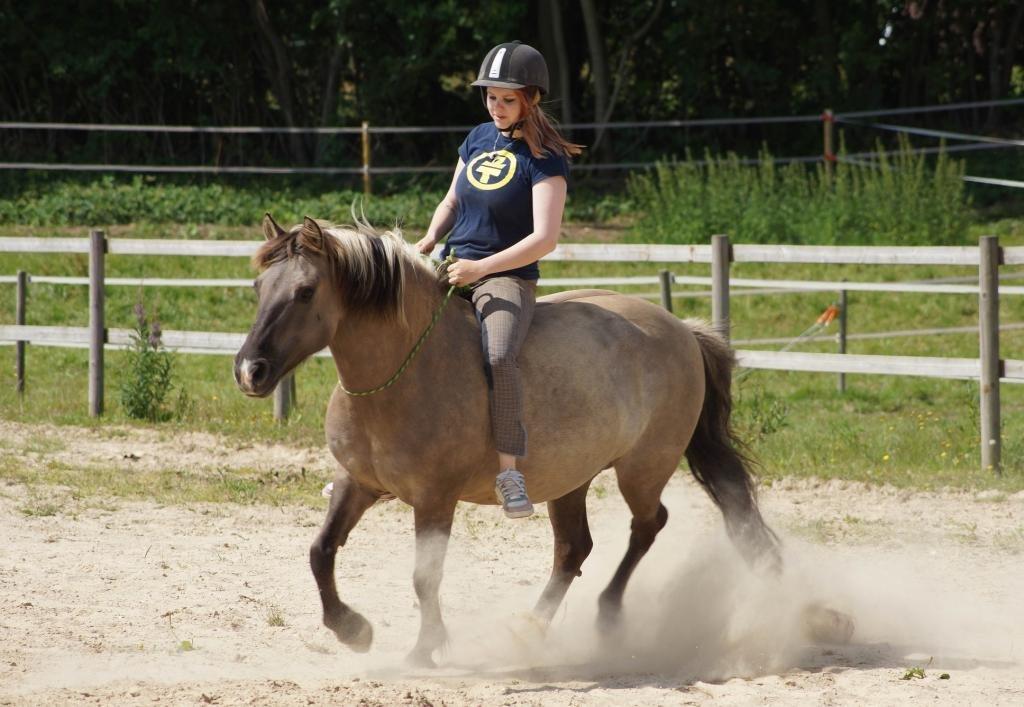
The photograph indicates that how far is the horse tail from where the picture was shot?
5.96 meters

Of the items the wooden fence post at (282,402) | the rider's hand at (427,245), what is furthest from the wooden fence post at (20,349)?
the rider's hand at (427,245)

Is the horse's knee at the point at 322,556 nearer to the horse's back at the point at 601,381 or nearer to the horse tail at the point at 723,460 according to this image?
the horse's back at the point at 601,381

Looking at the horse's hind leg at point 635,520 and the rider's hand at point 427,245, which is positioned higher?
the rider's hand at point 427,245

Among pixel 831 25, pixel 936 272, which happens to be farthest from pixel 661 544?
pixel 831 25

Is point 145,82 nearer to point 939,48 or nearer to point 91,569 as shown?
point 939,48

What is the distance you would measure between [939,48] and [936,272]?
8.77 metres

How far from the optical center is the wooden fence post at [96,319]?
10.4 m

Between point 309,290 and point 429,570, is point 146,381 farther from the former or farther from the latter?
point 309,290

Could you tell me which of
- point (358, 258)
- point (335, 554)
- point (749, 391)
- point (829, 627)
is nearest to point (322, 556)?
point (335, 554)

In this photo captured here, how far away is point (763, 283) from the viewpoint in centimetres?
1097

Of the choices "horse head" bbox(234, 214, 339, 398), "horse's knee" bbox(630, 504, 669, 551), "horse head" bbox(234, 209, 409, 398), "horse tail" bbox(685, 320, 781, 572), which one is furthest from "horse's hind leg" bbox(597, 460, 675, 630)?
"horse head" bbox(234, 214, 339, 398)

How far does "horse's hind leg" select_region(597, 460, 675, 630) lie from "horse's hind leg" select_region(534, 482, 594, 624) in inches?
6.6

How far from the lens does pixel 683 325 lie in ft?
19.5

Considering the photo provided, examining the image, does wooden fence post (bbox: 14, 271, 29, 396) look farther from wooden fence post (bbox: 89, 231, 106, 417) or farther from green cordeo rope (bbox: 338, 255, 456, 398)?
green cordeo rope (bbox: 338, 255, 456, 398)
